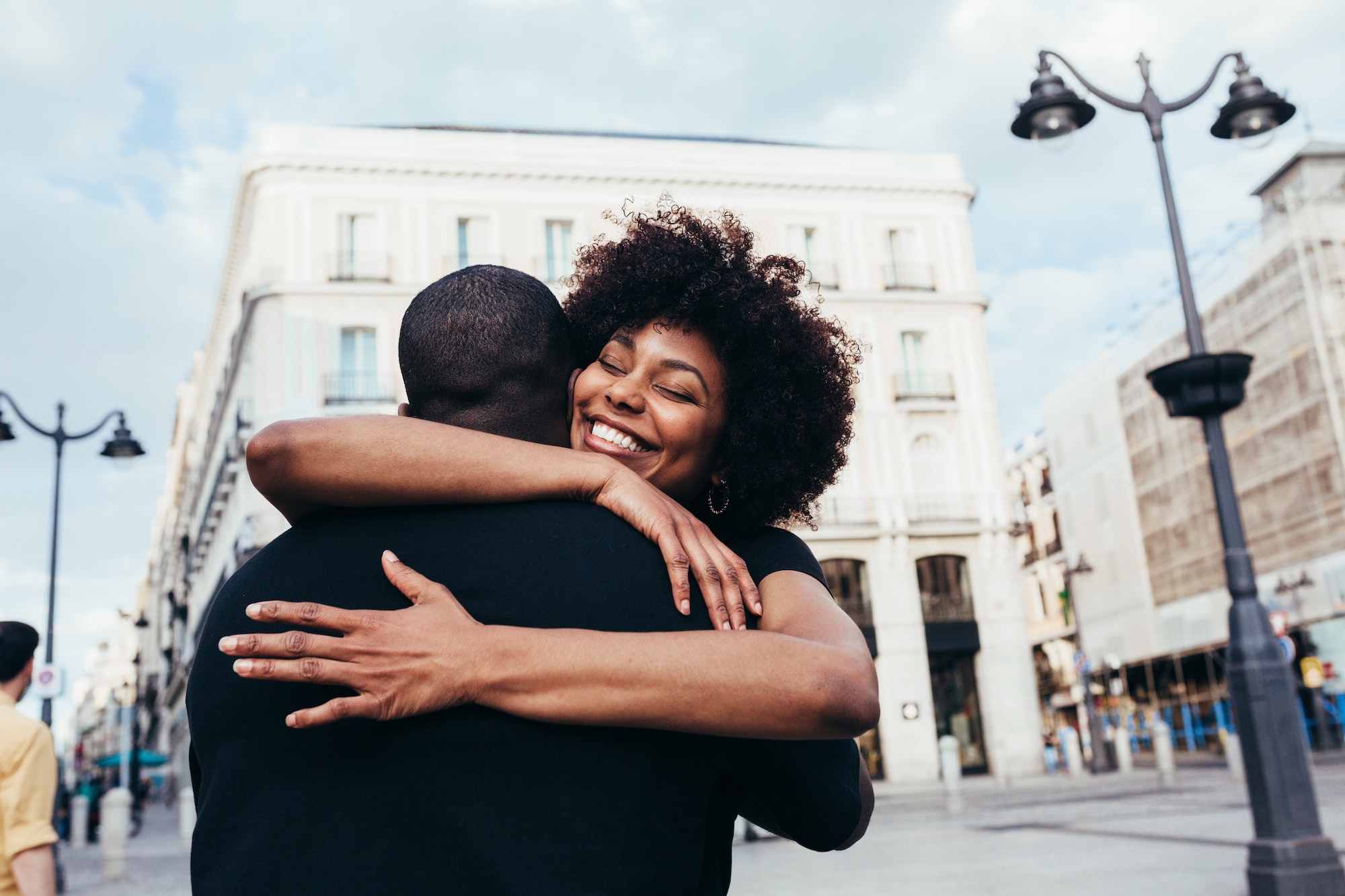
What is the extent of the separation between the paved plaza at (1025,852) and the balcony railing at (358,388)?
37.4 feet

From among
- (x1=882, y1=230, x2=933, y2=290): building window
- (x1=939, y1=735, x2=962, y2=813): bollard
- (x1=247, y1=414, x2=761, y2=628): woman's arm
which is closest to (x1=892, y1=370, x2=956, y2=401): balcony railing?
(x1=882, y1=230, x2=933, y2=290): building window

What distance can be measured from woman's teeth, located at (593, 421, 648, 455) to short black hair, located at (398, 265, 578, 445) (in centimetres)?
35

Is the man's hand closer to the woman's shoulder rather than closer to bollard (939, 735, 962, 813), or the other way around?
the woman's shoulder

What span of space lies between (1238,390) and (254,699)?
8.96 metres

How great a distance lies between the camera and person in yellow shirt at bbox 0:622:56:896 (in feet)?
11.4

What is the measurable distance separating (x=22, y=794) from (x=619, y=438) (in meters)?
2.61

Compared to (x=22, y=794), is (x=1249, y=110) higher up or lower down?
higher up

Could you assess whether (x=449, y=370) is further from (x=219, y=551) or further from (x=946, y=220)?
(x=219, y=551)

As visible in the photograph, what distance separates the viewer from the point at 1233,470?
133 ft

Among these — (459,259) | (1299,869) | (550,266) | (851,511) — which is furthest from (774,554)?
(550,266)

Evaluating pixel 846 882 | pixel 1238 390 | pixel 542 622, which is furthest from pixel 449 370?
pixel 846 882

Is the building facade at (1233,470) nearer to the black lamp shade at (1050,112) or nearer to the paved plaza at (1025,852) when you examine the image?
the paved plaza at (1025,852)

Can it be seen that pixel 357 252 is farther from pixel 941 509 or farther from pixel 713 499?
pixel 713 499

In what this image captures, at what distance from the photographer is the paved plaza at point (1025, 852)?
9609 millimetres
